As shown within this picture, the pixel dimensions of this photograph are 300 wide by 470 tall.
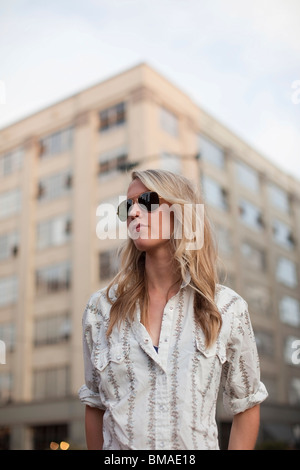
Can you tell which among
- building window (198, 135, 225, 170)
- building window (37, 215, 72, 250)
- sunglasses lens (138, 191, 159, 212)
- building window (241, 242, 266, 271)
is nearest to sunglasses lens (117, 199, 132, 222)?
sunglasses lens (138, 191, 159, 212)

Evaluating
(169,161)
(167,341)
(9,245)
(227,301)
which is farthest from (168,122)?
(167,341)

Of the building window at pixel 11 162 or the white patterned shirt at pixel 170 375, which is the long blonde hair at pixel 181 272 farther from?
the building window at pixel 11 162

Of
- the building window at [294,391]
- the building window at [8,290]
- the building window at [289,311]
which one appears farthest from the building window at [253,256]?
the building window at [8,290]

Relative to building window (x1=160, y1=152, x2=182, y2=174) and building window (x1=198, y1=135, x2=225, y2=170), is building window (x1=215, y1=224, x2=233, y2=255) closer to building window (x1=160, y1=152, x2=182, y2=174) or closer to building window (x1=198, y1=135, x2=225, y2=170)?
building window (x1=198, y1=135, x2=225, y2=170)

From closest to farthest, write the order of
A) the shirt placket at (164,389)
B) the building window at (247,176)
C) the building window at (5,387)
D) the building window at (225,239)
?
the shirt placket at (164,389), the building window at (5,387), the building window at (225,239), the building window at (247,176)

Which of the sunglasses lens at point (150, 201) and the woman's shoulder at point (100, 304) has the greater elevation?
the sunglasses lens at point (150, 201)

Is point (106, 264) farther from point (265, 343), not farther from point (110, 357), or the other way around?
point (110, 357)

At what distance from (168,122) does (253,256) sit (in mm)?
10259

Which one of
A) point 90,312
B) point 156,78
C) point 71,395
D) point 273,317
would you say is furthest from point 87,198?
point 90,312

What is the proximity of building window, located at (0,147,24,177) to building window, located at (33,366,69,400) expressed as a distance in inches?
405

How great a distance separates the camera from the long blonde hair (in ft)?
6.01

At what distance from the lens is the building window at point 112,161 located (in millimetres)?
24830

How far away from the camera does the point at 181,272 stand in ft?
6.22

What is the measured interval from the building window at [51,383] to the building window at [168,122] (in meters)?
11.2
